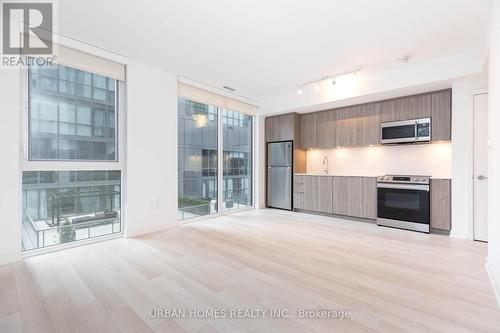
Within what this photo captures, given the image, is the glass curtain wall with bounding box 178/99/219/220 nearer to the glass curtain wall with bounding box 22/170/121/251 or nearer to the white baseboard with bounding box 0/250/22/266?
the glass curtain wall with bounding box 22/170/121/251

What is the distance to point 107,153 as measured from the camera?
3.37 m

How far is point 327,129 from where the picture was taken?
16.7ft

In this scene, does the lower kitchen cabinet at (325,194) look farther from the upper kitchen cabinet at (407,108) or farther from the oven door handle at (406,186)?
the upper kitchen cabinet at (407,108)

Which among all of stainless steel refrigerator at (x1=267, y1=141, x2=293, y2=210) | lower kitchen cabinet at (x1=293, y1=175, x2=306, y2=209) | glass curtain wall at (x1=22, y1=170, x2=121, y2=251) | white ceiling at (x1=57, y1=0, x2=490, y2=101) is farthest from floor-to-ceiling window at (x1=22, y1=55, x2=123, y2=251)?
lower kitchen cabinet at (x1=293, y1=175, x2=306, y2=209)

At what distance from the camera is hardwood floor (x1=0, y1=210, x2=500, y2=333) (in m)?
1.59

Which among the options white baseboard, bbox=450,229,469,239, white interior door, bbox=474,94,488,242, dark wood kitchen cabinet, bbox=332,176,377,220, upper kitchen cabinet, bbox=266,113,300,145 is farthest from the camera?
upper kitchen cabinet, bbox=266,113,300,145

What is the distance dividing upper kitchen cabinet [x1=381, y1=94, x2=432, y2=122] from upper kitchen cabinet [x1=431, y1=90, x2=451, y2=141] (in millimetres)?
78

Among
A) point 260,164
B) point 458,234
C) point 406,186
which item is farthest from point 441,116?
point 260,164

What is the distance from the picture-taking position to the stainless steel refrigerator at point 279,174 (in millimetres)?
5480

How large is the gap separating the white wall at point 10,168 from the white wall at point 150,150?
1148 mm

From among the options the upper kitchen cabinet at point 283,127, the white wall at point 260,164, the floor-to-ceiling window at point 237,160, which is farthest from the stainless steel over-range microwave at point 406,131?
the floor-to-ceiling window at point 237,160

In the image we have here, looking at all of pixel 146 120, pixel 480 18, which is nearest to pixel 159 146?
pixel 146 120

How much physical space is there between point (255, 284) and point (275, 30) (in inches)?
107

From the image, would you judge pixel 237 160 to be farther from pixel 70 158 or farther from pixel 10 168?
pixel 10 168
